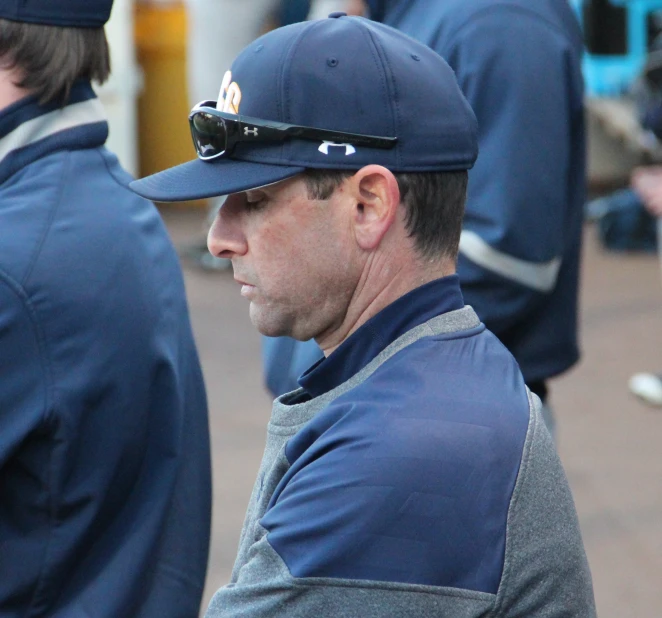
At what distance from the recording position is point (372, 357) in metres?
1.54

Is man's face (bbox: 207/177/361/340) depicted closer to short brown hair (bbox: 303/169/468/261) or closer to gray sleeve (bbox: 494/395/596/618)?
short brown hair (bbox: 303/169/468/261)

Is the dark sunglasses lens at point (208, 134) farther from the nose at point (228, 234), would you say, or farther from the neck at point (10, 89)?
the neck at point (10, 89)

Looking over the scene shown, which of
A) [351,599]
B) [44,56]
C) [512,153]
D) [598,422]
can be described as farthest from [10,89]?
[598,422]

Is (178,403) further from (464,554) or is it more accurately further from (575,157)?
(575,157)

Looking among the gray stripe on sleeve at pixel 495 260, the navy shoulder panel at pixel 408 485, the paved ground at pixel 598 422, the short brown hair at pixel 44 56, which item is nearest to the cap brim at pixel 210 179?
the navy shoulder panel at pixel 408 485

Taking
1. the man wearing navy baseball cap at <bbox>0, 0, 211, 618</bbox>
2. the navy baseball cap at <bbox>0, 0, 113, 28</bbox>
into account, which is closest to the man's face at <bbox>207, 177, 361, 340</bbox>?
the man wearing navy baseball cap at <bbox>0, 0, 211, 618</bbox>

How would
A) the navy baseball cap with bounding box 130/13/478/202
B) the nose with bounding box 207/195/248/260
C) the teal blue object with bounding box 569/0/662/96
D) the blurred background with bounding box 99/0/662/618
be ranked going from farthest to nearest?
1. the teal blue object with bounding box 569/0/662/96
2. the blurred background with bounding box 99/0/662/618
3. the nose with bounding box 207/195/248/260
4. the navy baseball cap with bounding box 130/13/478/202

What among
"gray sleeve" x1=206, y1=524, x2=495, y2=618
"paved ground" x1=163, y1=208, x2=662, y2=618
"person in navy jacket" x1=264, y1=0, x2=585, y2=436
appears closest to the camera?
"gray sleeve" x1=206, y1=524, x2=495, y2=618

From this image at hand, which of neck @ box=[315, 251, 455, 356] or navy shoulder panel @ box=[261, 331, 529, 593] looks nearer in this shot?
navy shoulder panel @ box=[261, 331, 529, 593]

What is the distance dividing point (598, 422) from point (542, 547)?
4280 mm

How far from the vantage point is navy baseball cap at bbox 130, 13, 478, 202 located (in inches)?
58.2

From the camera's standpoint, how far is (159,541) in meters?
2.21

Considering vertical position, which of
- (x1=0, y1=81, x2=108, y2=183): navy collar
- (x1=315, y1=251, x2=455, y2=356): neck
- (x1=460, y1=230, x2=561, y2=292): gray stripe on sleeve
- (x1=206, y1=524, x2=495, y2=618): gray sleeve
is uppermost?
(x1=315, y1=251, x2=455, y2=356): neck

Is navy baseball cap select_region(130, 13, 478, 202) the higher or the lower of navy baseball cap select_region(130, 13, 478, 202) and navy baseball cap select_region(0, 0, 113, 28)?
the higher
